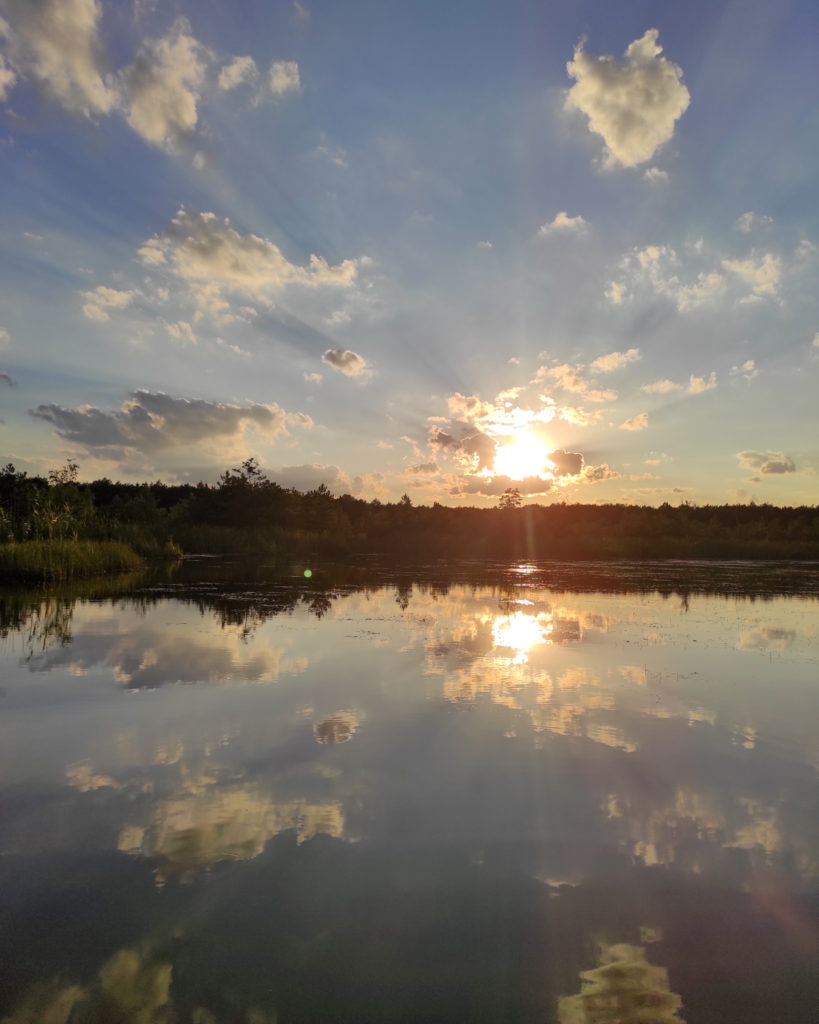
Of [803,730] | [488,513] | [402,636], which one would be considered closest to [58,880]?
[803,730]

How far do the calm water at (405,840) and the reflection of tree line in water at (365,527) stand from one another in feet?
69.3

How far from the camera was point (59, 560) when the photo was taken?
22.5 m

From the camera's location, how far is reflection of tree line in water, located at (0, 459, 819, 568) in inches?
1320

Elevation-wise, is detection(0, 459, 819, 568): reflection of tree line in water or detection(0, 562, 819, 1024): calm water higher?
detection(0, 459, 819, 568): reflection of tree line in water

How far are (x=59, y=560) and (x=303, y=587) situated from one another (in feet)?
27.9

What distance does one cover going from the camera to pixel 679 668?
10414mm

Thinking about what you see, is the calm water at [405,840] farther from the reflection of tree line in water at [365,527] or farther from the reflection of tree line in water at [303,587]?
the reflection of tree line in water at [365,527]

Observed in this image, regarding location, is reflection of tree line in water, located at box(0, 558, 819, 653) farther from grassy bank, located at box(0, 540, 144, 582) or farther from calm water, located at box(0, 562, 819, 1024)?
calm water, located at box(0, 562, 819, 1024)

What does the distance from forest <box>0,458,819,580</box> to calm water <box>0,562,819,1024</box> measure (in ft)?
56.8

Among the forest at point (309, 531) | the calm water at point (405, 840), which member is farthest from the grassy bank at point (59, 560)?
the calm water at point (405, 840)

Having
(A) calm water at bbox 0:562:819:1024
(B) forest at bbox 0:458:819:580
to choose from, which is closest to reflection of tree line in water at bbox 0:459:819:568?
(B) forest at bbox 0:458:819:580

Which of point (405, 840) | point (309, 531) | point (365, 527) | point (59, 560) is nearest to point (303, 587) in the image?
point (59, 560)

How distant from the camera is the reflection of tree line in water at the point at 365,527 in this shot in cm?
3353

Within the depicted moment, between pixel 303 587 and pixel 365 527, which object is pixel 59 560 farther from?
pixel 365 527
